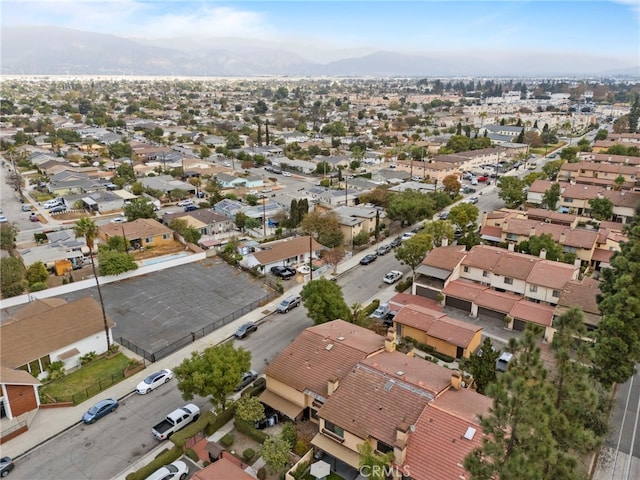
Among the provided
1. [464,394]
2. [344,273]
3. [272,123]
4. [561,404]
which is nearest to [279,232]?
[344,273]

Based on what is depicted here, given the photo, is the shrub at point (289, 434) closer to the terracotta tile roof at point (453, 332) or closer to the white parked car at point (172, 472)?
the white parked car at point (172, 472)

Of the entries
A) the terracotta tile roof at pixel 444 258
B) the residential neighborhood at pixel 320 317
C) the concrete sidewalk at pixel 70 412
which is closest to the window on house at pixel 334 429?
the residential neighborhood at pixel 320 317

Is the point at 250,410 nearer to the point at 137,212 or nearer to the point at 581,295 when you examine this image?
the point at 581,295

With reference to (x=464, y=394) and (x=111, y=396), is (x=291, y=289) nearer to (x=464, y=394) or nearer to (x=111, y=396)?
(x=111, y=396)

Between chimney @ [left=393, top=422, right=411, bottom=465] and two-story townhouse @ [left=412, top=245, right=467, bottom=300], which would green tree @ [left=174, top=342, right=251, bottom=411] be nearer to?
chimney @ [left=393, top=422, right=411, bottom=465]

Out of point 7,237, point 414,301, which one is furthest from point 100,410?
point 7,237
